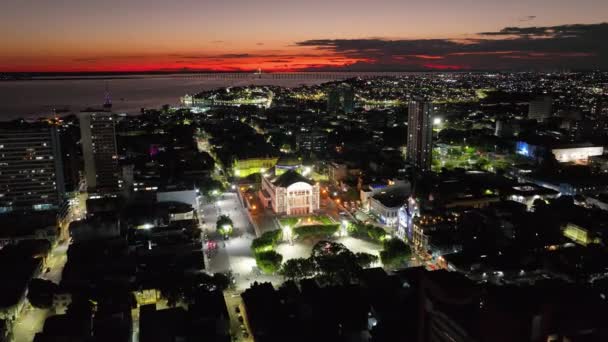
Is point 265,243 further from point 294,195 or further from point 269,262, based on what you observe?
point 294,195

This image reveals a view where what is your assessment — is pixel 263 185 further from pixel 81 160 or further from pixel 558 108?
pixel 558 108

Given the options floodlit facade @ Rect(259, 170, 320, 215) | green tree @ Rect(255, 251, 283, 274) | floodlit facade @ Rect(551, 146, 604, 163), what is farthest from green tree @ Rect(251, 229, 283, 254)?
floodlit facade @ Rect(551, 146, 604, 163)

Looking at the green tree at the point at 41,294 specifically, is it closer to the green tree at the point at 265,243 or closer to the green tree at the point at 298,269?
the green tree at the point at 265,243

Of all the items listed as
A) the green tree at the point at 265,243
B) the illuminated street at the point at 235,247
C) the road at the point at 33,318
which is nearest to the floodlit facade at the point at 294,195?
the illuminated street at the point at 235,247

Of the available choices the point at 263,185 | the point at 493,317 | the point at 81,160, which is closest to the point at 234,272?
the point at 263,185

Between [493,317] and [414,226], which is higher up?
[493,317]

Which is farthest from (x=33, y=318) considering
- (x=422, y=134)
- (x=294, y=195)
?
(x=422, y=134)

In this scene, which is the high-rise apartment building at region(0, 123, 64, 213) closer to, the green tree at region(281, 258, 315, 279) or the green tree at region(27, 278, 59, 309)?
the green tree at region(27, 278, 59, 309)
